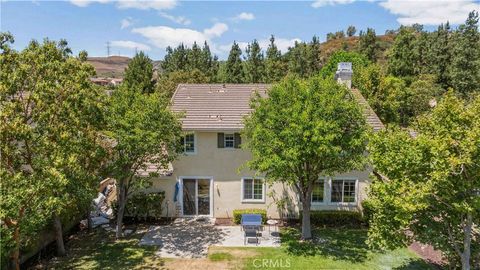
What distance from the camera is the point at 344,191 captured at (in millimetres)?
21484

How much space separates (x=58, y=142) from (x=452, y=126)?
14.2 m

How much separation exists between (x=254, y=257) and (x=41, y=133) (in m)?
10.7

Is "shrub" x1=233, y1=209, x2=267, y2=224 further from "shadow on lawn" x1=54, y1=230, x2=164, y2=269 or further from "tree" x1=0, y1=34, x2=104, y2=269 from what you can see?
"tree" x1=0, y1=34, x2=104, y2=269

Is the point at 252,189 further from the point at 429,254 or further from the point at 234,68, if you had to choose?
the point at 234,68

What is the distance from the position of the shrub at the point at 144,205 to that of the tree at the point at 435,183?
12.7 m

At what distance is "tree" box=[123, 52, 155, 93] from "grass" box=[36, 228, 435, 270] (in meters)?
37.0

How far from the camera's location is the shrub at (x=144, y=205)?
20984 millimetres

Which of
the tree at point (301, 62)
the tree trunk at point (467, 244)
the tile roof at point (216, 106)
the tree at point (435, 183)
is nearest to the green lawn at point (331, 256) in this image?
the tree at point (435, 183)

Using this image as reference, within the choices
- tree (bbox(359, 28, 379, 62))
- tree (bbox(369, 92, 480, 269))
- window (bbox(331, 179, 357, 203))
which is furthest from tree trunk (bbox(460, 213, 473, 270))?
tree (bbox(359, 28, 379, 62))

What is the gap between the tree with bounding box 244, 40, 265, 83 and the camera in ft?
193

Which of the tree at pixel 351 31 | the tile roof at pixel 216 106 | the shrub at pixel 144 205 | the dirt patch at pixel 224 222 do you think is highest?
the tree at pixel 351 31

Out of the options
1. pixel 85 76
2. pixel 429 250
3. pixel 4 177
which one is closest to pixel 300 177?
pixel 429 250

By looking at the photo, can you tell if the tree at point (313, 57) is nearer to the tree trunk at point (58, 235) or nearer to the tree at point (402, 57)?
the tree at point (402, 57)
